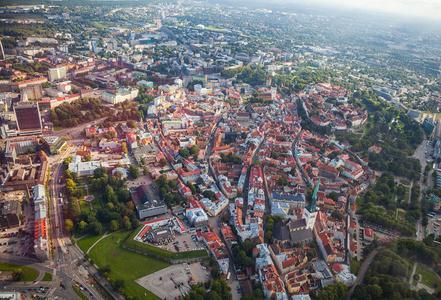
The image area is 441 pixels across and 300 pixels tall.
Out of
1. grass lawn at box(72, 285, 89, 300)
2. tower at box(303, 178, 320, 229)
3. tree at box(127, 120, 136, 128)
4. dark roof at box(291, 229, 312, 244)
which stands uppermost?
tower at box(303, 178, 320, 229)

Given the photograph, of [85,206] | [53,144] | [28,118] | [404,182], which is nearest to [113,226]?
[85,206]

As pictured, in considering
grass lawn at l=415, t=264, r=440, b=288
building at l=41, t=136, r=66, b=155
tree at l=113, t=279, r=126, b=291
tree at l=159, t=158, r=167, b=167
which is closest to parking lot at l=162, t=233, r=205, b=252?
tree at l=113, t=279, r=126, b=291

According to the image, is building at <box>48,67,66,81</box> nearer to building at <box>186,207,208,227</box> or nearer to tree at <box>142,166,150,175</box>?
tree at <box>142,166,150,175</box>

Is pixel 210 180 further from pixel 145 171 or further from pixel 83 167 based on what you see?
pixel 83 167

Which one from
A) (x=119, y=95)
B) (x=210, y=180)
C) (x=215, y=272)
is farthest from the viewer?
(x=119, y=95)

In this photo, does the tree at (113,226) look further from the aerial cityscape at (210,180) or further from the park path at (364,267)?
the park path at (364,267)
